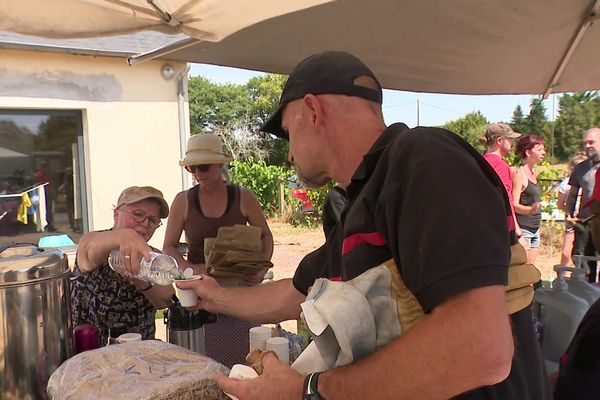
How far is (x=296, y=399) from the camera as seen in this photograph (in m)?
0.97

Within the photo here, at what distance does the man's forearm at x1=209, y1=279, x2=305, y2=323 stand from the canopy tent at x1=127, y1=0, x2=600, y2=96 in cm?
169

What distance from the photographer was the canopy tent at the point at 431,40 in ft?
9.57

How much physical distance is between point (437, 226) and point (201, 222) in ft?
8.56

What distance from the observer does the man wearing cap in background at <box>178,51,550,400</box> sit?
31.5 inches

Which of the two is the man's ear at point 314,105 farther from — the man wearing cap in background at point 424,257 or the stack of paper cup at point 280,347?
the stack of paper cup at point 280,347

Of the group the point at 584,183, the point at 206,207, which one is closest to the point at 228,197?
the point at 206,207

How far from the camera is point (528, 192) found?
548 centimetres

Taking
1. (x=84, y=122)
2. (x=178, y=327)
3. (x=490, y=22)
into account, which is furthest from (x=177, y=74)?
(x=178, y=327)

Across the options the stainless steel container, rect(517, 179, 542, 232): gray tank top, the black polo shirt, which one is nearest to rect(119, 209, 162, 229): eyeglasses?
the stainless steel container

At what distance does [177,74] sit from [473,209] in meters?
7.07

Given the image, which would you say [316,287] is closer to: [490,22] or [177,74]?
[490,22]

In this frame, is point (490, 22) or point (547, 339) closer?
point (547, 339)

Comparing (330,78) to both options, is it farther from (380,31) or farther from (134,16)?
(380,31)

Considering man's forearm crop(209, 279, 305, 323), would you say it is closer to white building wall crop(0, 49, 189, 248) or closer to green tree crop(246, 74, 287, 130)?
white building wall crop(0, 49, 189, 248)
